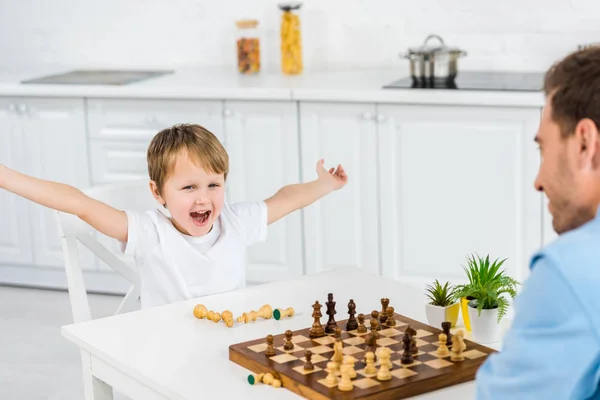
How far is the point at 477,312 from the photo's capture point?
71.9 inches

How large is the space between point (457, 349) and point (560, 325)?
497 millimetres

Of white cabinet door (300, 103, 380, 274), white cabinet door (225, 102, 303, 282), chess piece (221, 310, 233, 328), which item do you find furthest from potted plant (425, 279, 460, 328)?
white cabinet door (225, 102, 303, 282)

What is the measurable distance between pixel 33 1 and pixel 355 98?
6.77 feet

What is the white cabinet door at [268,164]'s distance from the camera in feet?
13.2

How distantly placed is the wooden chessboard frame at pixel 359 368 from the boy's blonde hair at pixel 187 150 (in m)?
0.69

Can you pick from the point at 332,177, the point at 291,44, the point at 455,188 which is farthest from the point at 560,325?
the point at 291,44

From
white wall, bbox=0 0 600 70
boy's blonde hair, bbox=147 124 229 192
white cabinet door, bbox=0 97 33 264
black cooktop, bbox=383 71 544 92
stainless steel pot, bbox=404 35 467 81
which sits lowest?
white cabinet door, bbox=0 97 33 264

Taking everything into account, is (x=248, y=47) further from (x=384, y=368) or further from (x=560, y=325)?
(x=560, y=325)

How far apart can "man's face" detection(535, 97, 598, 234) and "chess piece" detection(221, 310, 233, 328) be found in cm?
75

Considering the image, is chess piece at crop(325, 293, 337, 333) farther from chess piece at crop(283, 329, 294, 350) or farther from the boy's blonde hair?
the boy's blonde hair

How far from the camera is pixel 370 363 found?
1.61 metres

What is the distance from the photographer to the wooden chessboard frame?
1534 millimetres

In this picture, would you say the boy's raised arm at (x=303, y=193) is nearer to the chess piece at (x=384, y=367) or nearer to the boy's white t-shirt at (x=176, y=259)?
the boy's white t-shirt at (x=176, y=259)

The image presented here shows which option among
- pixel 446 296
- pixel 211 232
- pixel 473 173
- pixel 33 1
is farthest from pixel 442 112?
pixel 33 1
